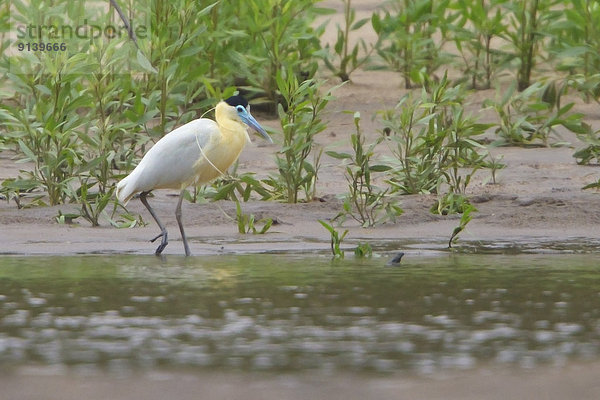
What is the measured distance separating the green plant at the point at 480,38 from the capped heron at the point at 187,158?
424 centimetres

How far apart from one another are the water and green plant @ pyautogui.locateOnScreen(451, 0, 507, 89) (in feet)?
15.9

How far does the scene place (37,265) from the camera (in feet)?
20.1

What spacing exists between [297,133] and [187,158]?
0.98 meters

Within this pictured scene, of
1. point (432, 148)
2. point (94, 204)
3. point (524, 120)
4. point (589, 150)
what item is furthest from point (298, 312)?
point (524, 120)

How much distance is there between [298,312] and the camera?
4.97 m

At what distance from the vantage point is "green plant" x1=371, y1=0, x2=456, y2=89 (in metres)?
11.2

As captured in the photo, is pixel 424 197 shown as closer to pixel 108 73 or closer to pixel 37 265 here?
pixel 108 73

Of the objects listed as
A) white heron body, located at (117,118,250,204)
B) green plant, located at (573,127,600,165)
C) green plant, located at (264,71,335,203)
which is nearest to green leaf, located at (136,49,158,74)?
green plant, located at (264,71,335,203)

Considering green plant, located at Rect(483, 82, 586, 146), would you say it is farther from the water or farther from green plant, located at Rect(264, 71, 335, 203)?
the water

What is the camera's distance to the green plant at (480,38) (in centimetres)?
1102

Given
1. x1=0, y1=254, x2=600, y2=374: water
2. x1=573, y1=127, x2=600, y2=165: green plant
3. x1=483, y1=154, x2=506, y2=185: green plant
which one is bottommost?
x1=0, y1=254, x2=600, y2=374: water

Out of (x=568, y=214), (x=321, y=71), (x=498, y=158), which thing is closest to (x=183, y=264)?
(x=568, y=214)

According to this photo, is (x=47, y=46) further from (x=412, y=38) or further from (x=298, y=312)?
(x=412, y=38)

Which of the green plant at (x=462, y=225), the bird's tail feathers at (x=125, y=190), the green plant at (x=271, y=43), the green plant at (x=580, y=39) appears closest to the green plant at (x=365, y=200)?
the green plant at (x=462, y=225)
